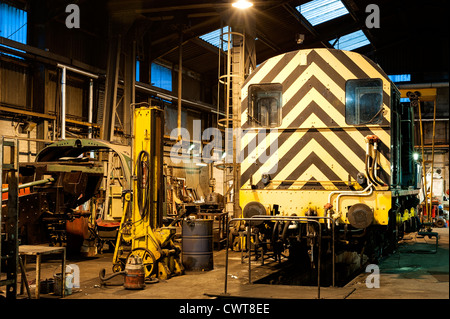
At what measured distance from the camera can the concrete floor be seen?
18.1 feet

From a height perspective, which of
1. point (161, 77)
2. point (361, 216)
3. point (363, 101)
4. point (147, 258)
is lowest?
point (147, 258)

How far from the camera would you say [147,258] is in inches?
298

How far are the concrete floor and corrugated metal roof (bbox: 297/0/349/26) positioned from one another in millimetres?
10991

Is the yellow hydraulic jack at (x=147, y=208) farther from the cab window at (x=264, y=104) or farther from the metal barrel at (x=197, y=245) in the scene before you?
the cab window at (x=264, y=104)

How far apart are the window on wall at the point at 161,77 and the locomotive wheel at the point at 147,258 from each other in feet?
42.9

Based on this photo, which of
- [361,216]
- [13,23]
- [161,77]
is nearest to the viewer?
[361,216]

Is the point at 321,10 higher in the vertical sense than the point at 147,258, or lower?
higher

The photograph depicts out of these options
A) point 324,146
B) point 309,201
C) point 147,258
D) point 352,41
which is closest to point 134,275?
point 147,258

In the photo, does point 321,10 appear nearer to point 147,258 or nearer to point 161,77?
point 161,77

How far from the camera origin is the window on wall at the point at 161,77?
795 inches

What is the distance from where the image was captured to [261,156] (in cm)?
776

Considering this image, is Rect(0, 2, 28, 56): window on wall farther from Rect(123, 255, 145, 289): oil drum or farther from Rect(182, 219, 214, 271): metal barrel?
Rect(123, 255, 145, 289): oil drum

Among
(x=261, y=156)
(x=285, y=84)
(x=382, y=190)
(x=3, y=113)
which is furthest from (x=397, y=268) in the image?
(x=3, y=113)

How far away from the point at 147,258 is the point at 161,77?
1405 centimetres
